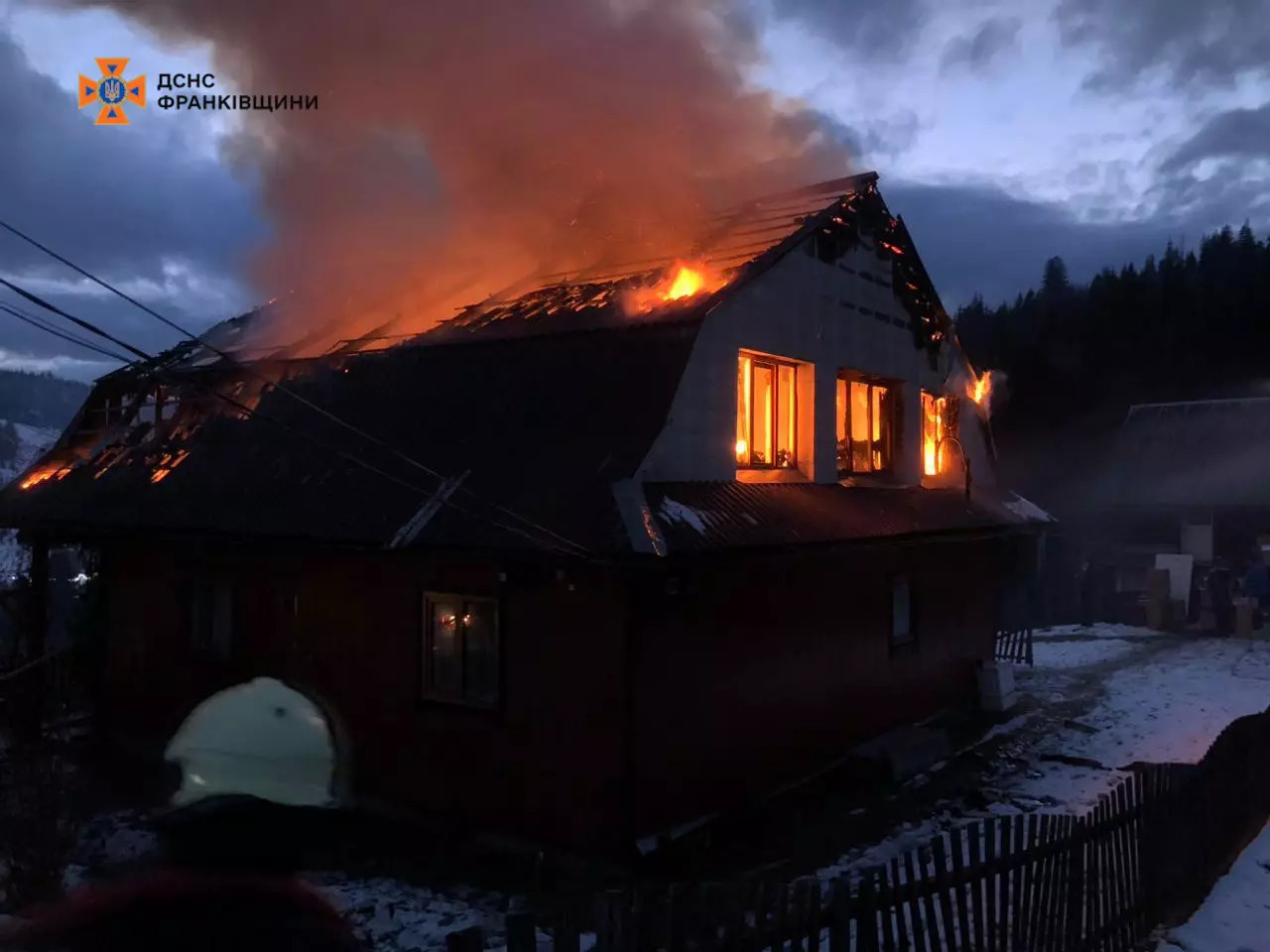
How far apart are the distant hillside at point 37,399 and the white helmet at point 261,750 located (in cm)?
13510

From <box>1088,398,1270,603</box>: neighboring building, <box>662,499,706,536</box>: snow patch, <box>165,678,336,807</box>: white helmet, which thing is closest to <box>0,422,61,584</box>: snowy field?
<box>165,678,336,807</box>: white helmet

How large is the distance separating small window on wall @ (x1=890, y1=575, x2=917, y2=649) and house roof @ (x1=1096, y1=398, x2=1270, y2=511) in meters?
22.2

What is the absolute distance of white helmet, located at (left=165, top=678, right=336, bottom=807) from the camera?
32.0 ft

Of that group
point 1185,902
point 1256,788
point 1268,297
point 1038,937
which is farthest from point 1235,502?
point 1268,297

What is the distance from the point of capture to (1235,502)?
29.1 meters

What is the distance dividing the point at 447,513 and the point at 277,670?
11.3 feet

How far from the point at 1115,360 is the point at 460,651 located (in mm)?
66188

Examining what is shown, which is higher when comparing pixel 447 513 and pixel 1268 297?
pixel 1268 297

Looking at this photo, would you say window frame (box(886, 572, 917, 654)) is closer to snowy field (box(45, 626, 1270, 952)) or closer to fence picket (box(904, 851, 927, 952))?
snowy field (box(45, 626, 1270, 952))

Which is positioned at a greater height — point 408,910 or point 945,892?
point 945,892

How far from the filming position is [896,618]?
41.2 ft

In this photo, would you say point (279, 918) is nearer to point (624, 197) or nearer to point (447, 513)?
point (447, 513)

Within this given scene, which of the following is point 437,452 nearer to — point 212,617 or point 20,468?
point 212,617

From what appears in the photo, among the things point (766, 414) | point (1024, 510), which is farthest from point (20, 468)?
point (766, 414)
